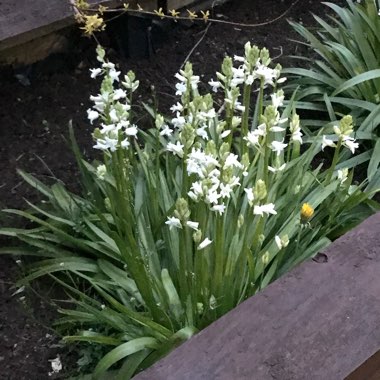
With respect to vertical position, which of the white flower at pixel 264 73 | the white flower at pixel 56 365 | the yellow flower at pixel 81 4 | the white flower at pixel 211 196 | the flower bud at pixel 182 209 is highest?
the yellow flower at pixel 81 4

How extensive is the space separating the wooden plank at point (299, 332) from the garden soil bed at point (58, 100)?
0.54 m

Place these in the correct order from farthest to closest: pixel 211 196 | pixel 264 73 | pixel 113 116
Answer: pixel 264 73 < pixel 113 116 < pixel 211 196

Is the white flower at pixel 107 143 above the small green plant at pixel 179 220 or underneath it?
above

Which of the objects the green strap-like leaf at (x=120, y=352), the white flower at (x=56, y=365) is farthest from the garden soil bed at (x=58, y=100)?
the green strap-like leaf at (x=120, y=352)

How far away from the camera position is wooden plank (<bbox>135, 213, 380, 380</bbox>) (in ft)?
4.45

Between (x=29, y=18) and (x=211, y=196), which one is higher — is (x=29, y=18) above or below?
above

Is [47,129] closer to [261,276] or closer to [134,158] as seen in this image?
[134,158]

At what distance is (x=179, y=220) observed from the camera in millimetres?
1438

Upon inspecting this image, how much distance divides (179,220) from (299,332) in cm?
32

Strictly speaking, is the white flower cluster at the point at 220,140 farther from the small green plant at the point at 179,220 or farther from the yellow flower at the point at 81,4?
the yellow flower at the point at 81,4

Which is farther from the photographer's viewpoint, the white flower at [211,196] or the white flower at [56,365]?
the white flower at [56,365]

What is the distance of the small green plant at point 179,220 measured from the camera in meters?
1.60

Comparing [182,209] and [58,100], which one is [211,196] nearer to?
[182,209]

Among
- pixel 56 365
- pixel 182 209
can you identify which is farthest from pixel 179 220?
pixel 56 365
